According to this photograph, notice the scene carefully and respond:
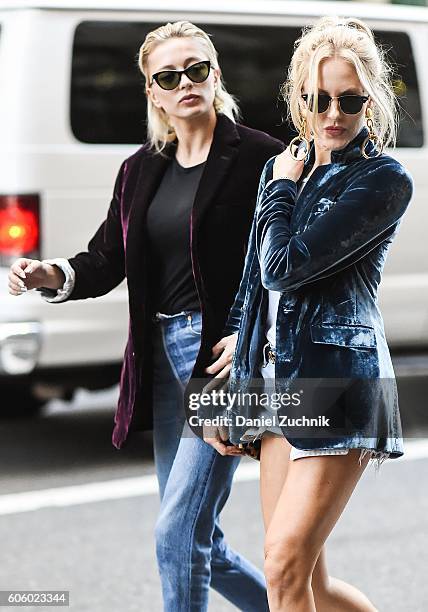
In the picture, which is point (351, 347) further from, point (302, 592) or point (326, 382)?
point (302, 592)

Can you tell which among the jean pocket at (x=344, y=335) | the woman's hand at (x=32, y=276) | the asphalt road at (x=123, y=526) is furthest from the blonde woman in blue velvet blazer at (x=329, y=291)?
the asphalt road at (x=123, y=526)

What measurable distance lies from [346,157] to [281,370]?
1.61ft

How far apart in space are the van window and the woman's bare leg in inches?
144

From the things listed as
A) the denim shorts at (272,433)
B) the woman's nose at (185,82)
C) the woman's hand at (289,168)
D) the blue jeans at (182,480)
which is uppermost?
the woman's nose at (185,82)

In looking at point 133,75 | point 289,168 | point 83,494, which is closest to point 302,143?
point 289,168

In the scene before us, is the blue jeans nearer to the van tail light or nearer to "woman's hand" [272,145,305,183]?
"woman's hand" [272,145,305,183]

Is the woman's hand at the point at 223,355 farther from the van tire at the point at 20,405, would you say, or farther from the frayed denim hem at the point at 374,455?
the van tire at the point at 20,405

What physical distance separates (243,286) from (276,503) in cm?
51

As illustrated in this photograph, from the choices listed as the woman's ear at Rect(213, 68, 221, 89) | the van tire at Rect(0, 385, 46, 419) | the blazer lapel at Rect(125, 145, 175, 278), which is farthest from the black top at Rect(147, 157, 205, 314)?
the van tire at Rect(0, 385, 46, 419)

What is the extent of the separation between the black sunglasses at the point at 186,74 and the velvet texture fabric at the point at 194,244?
0.51 feet

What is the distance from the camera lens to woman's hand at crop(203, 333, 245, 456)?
10.9ft

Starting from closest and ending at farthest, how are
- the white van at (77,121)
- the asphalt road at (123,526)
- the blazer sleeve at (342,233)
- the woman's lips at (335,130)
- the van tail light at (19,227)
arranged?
the blazer sleeve at (342,233) → the woman's lips at (335,130) → the asphalt road at (123,526) → the van tail light at (19,227) → the white van at (77,121)

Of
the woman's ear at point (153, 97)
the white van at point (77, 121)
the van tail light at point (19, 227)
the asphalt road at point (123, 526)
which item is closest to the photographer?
the woman's ear at point (153, 97)

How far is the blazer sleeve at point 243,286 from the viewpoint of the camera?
127 inches
